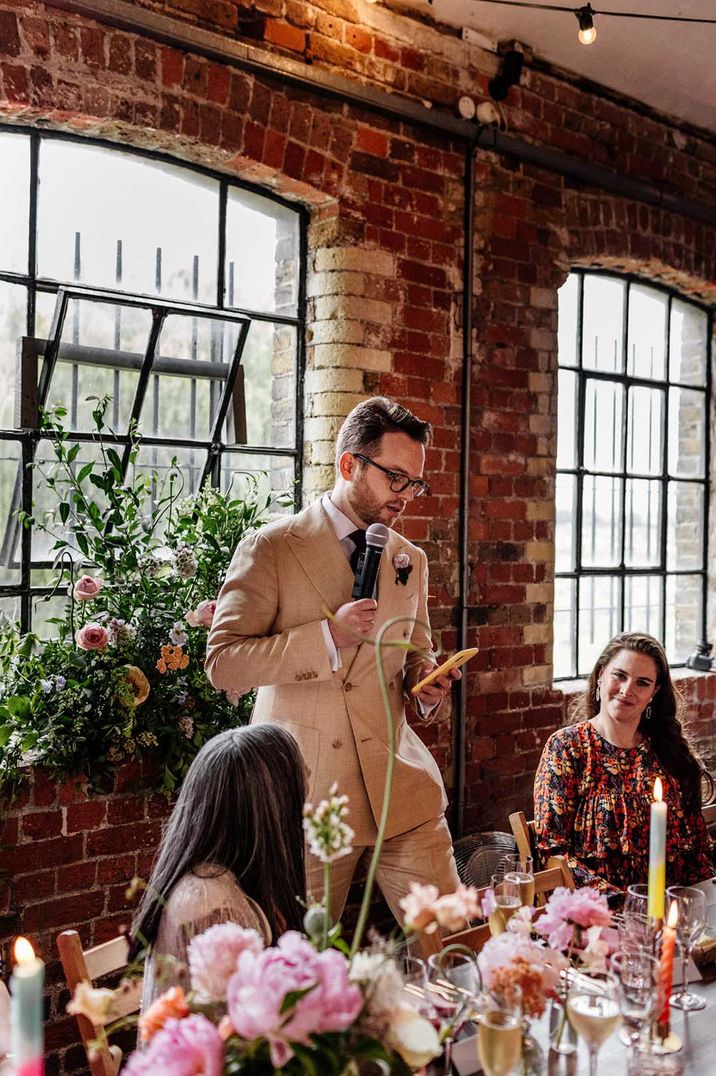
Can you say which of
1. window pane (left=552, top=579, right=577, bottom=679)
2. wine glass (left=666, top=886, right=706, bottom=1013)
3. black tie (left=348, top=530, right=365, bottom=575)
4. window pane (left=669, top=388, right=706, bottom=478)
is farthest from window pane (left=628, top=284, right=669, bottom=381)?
wine glass (left=666, top=886, right=706, bottom=1013)

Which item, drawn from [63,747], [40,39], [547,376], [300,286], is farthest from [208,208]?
[63,747]

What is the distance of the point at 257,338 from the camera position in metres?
3.62

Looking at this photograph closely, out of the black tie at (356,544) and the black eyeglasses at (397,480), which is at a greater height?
the black eyeglasses at (397,480)

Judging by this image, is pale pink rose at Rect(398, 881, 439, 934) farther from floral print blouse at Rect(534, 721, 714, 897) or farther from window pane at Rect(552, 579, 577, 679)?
window pane at Rect(552, 579, 577, 679)

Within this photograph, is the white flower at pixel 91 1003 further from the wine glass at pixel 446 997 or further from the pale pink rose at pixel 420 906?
the wine glass at pixel 446 997

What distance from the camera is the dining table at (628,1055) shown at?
176cm

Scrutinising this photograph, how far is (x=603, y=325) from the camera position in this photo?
480 cm

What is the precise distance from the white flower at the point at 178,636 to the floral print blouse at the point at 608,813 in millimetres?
1160

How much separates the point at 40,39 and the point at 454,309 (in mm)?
1679

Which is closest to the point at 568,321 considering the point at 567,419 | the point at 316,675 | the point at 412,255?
the point at 567,419

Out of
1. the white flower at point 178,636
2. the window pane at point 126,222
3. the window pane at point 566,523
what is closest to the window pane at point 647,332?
the window pane at point 566,523

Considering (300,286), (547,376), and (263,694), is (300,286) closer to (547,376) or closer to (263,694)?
(547,376)

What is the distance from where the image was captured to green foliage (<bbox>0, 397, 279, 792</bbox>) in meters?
2.81

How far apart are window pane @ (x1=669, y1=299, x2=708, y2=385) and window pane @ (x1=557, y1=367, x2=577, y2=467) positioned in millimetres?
853
